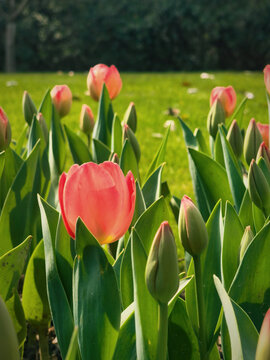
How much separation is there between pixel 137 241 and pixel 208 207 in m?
0.70

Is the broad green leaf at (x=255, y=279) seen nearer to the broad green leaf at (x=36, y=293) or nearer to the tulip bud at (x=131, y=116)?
the broad green leaf at (x=36, y=293)

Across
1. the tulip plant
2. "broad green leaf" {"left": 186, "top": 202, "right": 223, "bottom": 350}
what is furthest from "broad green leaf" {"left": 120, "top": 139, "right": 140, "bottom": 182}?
"broad green leaf" {"left": 186, "top": 202, "right": 223, "bottom": 350}

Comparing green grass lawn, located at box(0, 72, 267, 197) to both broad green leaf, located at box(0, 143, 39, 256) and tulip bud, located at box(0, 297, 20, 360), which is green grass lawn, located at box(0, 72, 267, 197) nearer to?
broad green leaf, located at box(0, 143, 39, 256)

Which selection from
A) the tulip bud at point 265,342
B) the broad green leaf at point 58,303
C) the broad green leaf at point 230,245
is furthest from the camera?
the broad green leaf at point 230,245

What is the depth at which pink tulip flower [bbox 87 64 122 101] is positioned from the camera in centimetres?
184

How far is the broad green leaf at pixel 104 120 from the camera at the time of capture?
1.84 metres

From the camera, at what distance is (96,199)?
918mm

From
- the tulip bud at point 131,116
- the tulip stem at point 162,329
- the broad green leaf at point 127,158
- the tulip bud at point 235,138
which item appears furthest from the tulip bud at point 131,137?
the tulip stem at point 162,329

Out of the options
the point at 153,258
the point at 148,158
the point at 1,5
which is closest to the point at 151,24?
the point at 1,5

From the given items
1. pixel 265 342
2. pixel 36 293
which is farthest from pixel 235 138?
pixel 265 342

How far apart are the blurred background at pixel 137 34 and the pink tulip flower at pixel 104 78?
379 inches

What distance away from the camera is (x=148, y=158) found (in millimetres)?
3912

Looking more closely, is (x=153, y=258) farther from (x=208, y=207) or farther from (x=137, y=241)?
(x=208, y=207)

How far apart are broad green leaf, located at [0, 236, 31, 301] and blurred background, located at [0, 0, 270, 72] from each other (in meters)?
10.6
